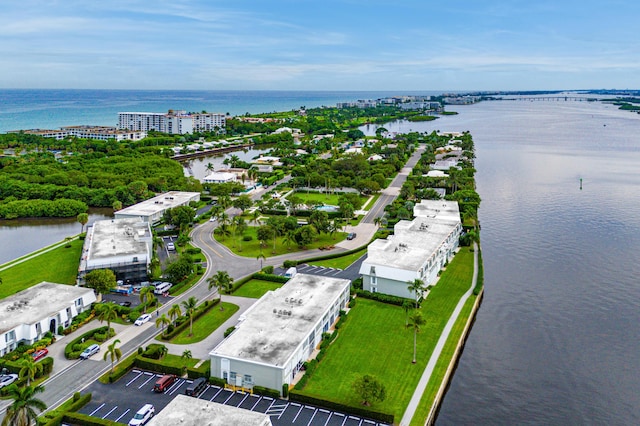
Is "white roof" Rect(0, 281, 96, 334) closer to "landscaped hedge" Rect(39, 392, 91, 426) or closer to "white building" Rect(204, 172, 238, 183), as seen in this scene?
"landscaped hedge" Rect(39, 392, 91, 426)

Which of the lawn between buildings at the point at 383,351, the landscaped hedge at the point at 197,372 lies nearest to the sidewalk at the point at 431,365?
the lawn between buildings at the point at 383,351

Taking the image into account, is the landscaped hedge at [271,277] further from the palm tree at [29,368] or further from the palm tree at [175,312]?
the palm tree at [29,368]

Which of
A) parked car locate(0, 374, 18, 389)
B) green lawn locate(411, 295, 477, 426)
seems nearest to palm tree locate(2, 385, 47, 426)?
parked car locate(0, 374, 18, 389)

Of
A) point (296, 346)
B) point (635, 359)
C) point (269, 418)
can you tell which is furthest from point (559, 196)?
point (269, 418)

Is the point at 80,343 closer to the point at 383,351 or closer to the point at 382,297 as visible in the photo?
the point at 383,351

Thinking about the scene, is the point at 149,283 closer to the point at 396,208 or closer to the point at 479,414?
the point at 479,414

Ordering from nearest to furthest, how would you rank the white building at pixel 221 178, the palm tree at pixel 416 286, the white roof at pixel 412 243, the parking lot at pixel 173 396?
the parking lot at pixel 173 396, the palm tree at pixel 416 286, the white roof at pixel 412 243, the white building at pixel 221 178
